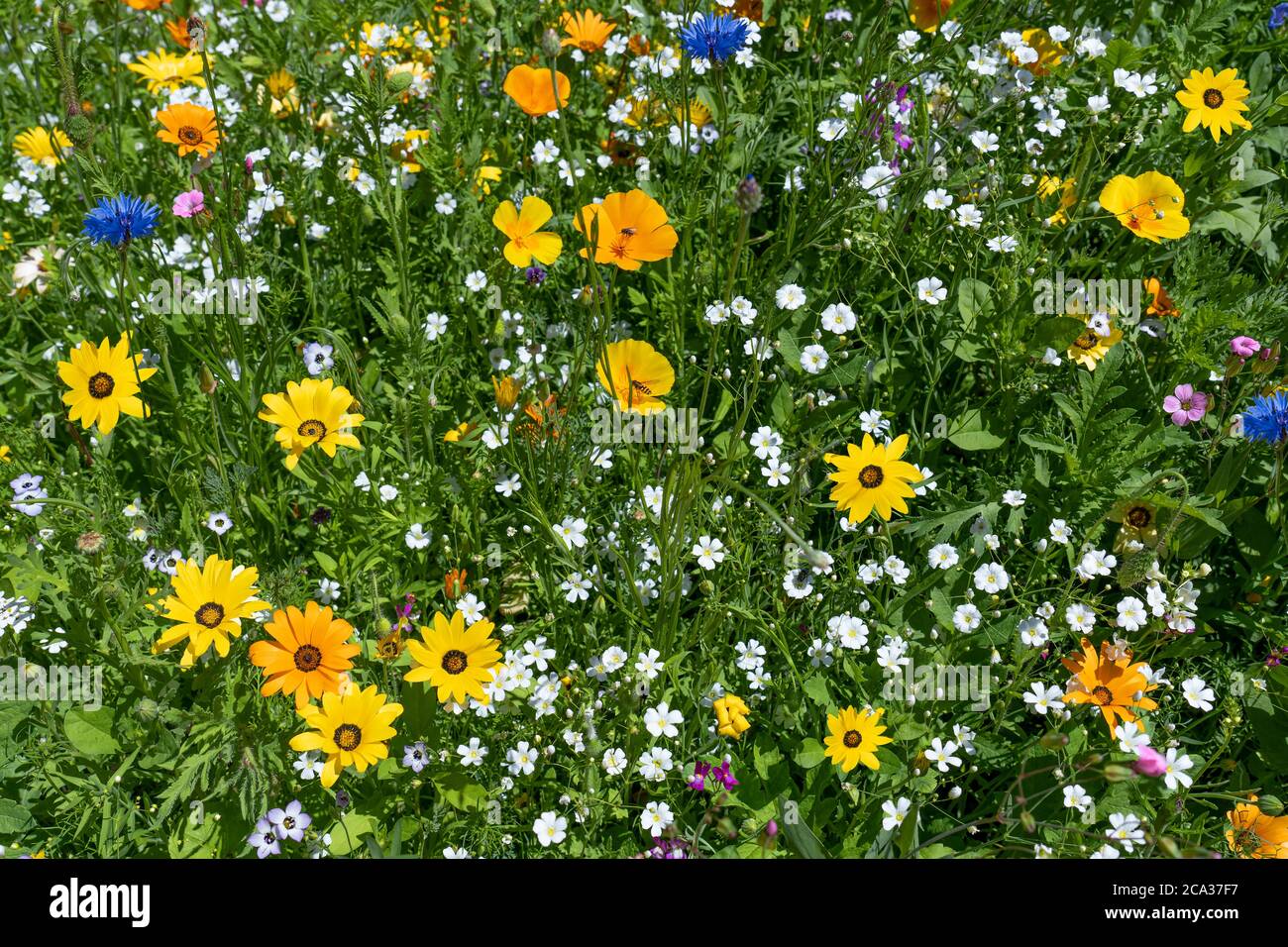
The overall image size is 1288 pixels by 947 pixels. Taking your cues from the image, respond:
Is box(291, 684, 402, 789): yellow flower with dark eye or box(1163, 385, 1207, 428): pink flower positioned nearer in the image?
box(291, 684, 402, 789): yellow flower with dark eye

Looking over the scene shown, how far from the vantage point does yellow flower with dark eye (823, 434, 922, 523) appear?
2.52m

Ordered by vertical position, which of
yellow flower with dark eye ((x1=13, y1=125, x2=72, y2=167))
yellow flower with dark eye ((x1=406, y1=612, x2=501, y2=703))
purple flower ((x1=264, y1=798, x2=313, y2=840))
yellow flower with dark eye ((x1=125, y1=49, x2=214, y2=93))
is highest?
yellow flower with dark eye ((x1=125, y1=49, x2=214, y2=93))

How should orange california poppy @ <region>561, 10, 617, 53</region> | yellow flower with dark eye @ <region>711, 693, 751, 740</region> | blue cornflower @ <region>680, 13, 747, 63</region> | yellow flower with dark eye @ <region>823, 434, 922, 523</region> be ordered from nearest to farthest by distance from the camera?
yellow flower with dark eye @ <region>711, 693, 751, 740</region> < yellow flower with dark eye @ <region>823, 434, 922, 523</region> < blue cornflower @ <region>680, 13, 747, 63</region> < orange california poppy @ <region>561, 10, 617, 53</region>

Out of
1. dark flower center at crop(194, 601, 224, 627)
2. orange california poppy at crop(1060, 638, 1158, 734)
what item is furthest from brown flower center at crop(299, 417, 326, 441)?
orange california poppy at crop(1060, 638, 1158, 734)

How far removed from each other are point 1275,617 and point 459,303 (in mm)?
2515

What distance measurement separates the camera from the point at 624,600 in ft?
9.14

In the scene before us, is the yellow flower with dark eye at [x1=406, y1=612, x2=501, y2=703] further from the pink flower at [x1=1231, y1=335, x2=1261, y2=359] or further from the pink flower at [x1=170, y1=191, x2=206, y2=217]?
the pink flower at [x1=1231, y1=335, x2=1261, y2=359]

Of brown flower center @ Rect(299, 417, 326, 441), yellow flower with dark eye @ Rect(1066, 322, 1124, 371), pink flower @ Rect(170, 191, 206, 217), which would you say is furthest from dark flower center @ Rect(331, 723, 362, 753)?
yellow flower with dark eye @ Rect(1066, 322, 1124, 371)

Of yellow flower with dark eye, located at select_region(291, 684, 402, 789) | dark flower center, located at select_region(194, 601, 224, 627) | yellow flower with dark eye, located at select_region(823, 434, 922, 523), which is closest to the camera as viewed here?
yellow flower with dark eye, located at select_region(291, 684, 402, 789)

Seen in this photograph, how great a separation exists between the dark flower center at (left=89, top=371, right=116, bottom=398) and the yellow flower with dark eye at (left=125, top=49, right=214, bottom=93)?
1.52 m

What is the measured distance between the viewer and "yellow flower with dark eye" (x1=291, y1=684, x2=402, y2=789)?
2.16 m

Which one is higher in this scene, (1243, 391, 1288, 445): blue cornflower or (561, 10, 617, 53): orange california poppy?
(561, 10, 617, 53): orange california poppy

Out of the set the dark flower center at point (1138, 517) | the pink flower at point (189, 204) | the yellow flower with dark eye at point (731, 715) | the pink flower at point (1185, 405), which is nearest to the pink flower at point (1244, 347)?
the pink flower at point (1185, 405)
